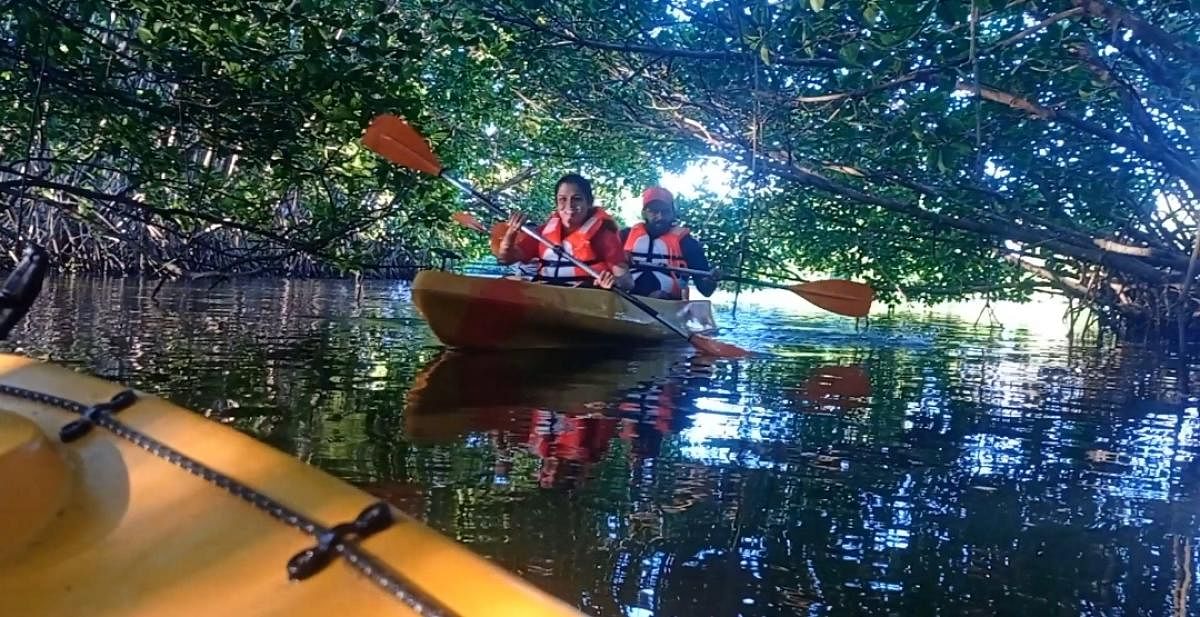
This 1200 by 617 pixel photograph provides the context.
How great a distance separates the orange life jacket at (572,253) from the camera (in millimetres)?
6539

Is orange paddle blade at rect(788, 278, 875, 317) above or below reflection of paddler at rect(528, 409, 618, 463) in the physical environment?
above

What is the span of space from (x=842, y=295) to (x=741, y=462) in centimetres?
372

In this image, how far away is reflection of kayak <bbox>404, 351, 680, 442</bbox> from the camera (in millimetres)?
3707

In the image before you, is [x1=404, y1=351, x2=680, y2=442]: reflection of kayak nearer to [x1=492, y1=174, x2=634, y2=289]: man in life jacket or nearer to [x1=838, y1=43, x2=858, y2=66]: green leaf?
[x1=492, y1=174, x2=634, y2=289]: man in life jacket

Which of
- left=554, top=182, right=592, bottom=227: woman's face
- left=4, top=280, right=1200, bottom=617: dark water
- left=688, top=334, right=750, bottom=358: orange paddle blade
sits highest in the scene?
left=554, top=182, right=592, bottom=227: woman's face

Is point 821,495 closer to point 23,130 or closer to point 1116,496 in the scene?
point 1116,496

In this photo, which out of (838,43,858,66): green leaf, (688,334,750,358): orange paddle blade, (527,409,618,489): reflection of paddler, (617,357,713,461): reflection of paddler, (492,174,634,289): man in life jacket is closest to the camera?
(527,409,618,489): reflection of paddler

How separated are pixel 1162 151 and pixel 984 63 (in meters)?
0.98

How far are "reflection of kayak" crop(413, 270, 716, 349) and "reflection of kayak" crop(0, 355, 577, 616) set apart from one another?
4105 millimetres

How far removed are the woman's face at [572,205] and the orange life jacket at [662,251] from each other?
685mm

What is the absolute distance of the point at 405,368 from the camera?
5305mm

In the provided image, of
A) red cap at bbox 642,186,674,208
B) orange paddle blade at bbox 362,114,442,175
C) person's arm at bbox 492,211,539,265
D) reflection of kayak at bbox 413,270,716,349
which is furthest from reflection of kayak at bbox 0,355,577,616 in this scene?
red cap at bbox 642,186,674,208

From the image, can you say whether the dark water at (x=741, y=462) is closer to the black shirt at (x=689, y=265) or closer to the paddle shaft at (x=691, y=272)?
the paddle shaft at (x=691, y=272)

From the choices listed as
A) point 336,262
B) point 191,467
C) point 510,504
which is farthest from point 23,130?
point 191,467
